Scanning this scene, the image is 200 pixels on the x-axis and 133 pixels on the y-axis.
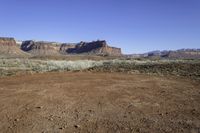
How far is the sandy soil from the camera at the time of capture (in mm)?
7363

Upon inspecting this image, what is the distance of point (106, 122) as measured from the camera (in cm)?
777

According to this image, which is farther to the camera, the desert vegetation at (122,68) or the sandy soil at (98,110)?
the desert vegetation at (122,68)

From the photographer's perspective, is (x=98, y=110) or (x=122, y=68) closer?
(x=98, y=110)

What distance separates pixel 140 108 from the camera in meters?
9.49

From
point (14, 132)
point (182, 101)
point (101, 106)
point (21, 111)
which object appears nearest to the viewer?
point (14, 132)

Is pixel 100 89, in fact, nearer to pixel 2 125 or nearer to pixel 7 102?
pixel 7 102

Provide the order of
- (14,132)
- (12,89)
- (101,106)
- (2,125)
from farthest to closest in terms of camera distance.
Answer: (12,89) < (101,106) < (2,125) < (14,132)

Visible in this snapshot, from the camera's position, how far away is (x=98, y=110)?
30.0 feet

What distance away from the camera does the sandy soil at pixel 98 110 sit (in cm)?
736

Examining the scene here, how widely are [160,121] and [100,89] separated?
5.85m

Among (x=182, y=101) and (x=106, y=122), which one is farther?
(x=182, y=101)

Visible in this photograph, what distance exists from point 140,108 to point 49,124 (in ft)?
11.6

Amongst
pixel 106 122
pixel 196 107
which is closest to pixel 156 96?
pixel 196 107

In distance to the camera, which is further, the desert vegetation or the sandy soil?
the desert vegetation
